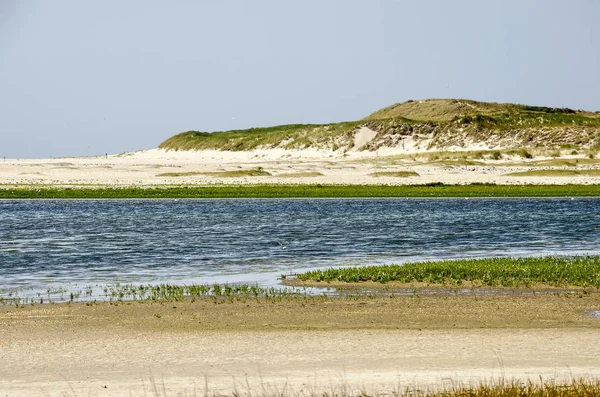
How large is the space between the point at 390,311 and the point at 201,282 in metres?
6.65

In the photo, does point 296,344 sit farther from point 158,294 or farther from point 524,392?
point 158,294

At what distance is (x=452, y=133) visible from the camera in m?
130

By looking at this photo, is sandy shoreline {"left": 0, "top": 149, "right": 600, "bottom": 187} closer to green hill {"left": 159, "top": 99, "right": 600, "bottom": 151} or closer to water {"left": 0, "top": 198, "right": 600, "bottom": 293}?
green hill {"left": 159, "top": 99, "right": 600, "bottom": 151}

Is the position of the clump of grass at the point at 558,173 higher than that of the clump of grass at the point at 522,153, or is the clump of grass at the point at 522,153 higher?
the clump of grass at the point at 522,153

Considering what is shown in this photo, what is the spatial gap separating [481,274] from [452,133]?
108595mm

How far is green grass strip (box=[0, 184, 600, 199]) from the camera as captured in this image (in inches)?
2623

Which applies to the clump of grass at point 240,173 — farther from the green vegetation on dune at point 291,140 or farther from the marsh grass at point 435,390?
the marsh grass at point 435,390

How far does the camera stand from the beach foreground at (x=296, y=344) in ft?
40.1

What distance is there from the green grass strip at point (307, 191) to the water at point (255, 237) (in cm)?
697

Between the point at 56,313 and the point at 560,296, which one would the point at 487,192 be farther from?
the point at 56,313

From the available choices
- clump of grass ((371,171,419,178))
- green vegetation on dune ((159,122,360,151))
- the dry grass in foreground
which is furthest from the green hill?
the dry grass in foreground

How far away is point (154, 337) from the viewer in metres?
15.8

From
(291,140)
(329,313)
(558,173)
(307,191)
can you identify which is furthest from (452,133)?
(329,313)

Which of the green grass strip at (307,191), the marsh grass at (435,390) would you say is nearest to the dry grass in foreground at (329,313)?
the marsh grass at (435,390)
